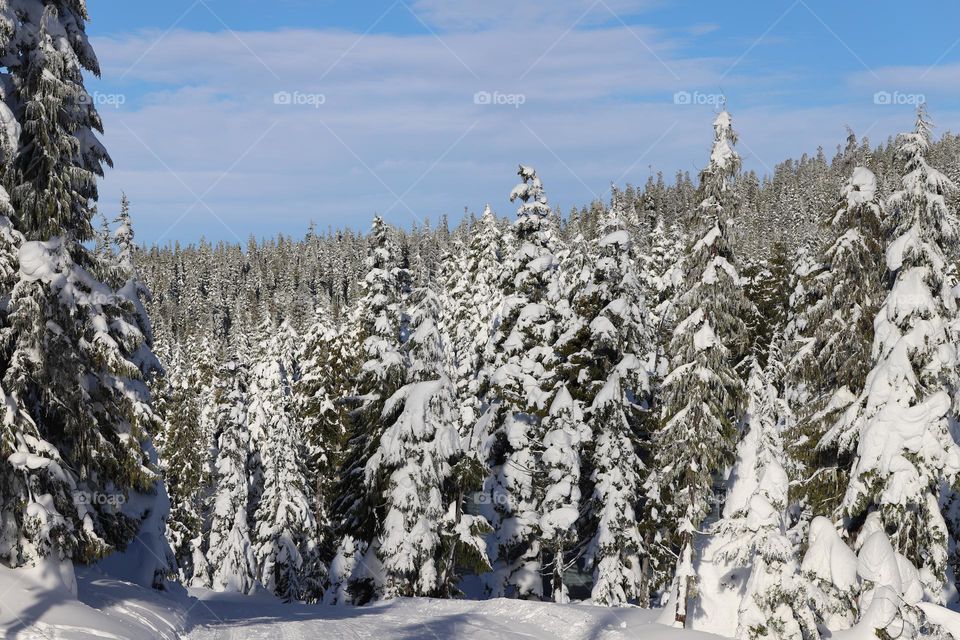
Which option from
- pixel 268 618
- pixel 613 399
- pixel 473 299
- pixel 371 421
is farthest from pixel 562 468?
pixel 473 299

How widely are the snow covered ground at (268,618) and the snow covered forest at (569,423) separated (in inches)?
7.0

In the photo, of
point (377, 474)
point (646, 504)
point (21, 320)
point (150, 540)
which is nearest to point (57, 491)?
point (21, 320)

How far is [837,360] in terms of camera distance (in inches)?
868

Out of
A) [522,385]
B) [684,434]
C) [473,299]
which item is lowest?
[684,434]

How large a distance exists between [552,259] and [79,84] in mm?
17123

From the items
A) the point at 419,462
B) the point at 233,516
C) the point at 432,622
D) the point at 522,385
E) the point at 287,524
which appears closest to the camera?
the point at 432,622

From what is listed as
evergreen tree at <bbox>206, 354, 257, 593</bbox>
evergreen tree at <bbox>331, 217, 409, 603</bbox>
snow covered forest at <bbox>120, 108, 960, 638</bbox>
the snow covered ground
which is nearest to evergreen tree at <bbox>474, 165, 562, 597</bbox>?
snow covered forest at <bbox>120, 108, 960, 638</bbox>

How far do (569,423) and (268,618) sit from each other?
40.9 feet

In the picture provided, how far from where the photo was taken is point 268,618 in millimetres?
20094

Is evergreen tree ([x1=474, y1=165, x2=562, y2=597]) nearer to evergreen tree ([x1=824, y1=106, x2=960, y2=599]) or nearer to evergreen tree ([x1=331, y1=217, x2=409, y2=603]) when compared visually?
evergreen tree ([x1=331, y1=217, x2=409, y2=603])

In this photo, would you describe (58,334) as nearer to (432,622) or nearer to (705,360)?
(432,622)

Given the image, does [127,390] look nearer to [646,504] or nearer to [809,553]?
[809,553]

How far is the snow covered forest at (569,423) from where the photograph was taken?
52.3ft

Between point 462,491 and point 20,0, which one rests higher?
point 20,0
